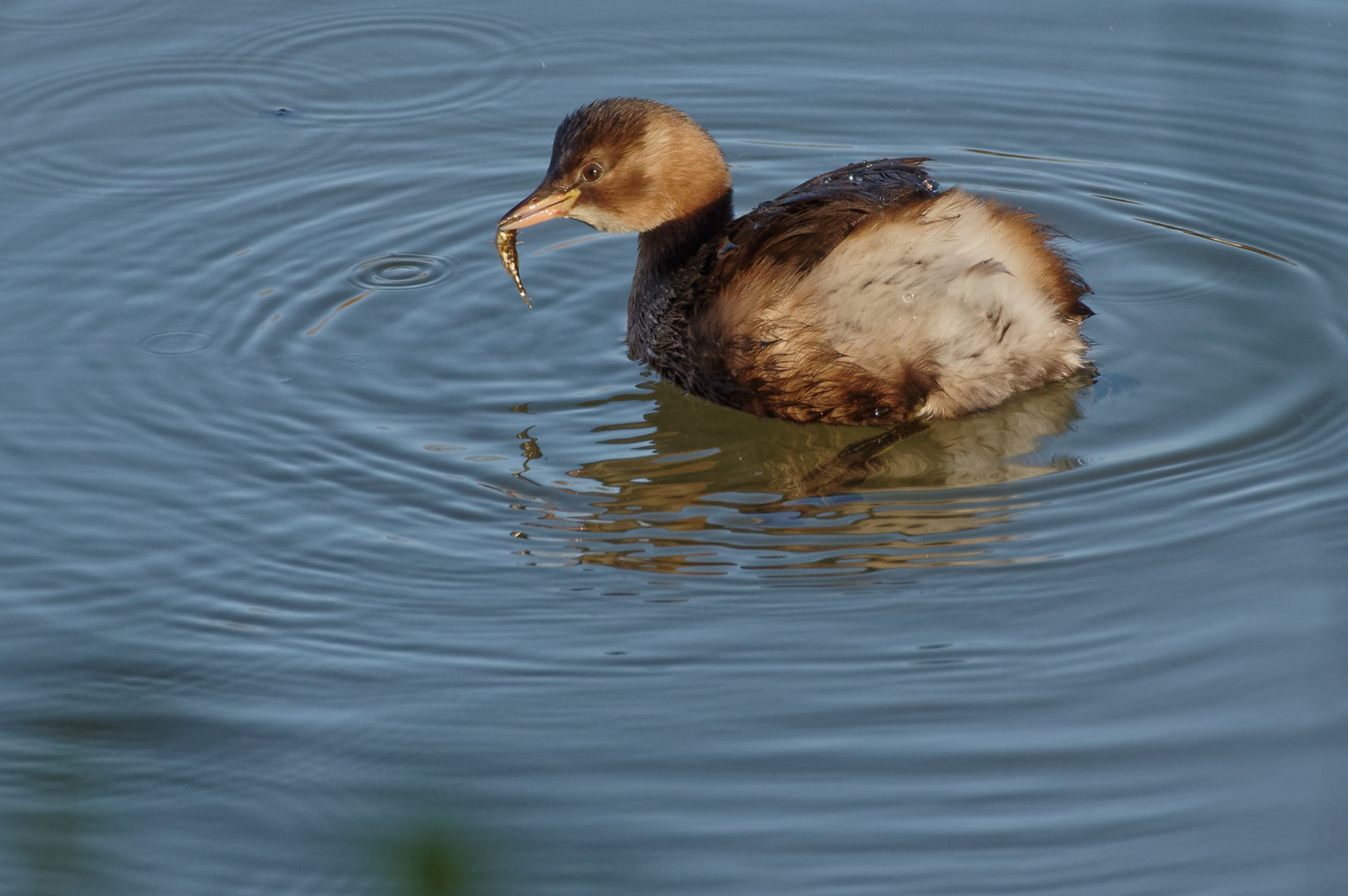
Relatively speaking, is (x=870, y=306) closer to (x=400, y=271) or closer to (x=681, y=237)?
(x=681, y=237)

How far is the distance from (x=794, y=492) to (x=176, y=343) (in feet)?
8.35

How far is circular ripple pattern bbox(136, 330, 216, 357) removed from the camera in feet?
20.4

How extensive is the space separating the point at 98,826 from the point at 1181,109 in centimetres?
727

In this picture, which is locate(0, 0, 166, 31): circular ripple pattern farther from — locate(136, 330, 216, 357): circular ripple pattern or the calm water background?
locate(136, 330, 216, 357): circular ripple pattern

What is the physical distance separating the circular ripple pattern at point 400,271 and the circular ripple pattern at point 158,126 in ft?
3.53

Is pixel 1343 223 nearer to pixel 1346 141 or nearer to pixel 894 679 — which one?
pixel 1346 141

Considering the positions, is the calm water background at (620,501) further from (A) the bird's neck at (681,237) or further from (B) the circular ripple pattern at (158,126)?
(A) the bird's neck at (681,237)

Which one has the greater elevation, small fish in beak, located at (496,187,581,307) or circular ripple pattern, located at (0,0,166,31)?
circular ripple pattern, located at (0,0,166,31)

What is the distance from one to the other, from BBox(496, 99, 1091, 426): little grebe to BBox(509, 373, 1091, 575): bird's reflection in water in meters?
0.10

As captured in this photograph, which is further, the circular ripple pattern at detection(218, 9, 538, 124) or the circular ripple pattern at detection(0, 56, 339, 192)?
the circular ripple pattern at detection(218, 9, 538, 124)

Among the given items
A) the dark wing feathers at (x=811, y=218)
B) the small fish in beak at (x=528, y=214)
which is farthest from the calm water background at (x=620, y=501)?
the dark wing feathers at (x=811, y=218)

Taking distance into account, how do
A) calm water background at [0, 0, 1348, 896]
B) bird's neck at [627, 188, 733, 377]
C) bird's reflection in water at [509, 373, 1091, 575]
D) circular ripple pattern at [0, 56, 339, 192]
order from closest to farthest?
calm water background at [0, 0, 1348, 896] → bird's reflection in water at [509, 373, 1091, 575] → bird's neck at [627, 188, 733, 377] → circular ripple pattern at [0, 56, 339, 192]

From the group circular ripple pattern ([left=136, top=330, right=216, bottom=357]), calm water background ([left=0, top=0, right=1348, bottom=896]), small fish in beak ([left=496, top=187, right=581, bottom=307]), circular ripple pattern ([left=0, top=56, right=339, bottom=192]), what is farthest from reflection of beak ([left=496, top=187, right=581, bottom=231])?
circular ripple pattern ([left=0, top=56, right=339, bottom=192])

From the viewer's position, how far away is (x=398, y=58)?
28.4ft
